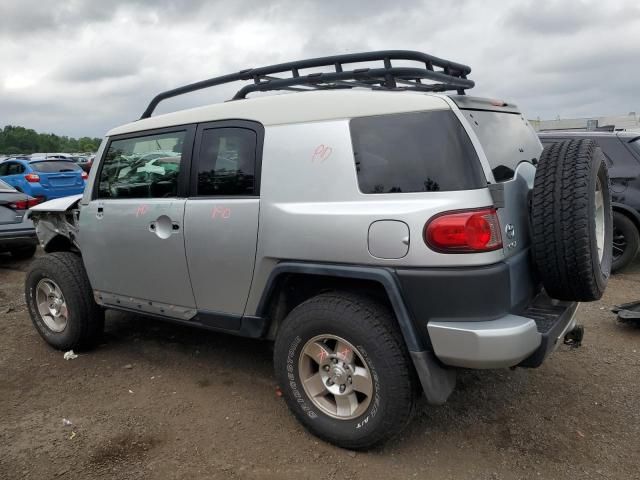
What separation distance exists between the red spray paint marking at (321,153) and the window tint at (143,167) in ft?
3.59

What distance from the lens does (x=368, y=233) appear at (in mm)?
2557

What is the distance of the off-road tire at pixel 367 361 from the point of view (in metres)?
2.59

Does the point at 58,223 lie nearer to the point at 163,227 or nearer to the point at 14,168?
the point at 163,227

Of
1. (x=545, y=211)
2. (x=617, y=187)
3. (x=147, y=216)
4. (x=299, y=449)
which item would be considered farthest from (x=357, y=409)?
(x=617, y=187)

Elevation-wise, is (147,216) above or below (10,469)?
above

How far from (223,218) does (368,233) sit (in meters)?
0.99

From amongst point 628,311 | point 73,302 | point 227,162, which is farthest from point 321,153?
point 628,311

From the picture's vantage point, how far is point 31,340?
15.7ft

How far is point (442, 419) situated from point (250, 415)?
1181mm

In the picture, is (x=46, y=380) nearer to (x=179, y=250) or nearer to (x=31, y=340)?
(x=31, y=340)

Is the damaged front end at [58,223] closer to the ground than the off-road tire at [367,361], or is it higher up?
higher up

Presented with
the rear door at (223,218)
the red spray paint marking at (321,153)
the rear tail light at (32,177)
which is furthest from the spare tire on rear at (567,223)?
the rear tail light at (32,177)

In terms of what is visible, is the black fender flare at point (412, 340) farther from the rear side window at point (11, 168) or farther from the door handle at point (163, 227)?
the rear side window at point (11, 168)

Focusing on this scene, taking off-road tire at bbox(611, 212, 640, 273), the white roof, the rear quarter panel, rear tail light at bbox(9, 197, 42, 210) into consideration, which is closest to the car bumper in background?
rear tail light at bbox(9, 197, 42, 210)
